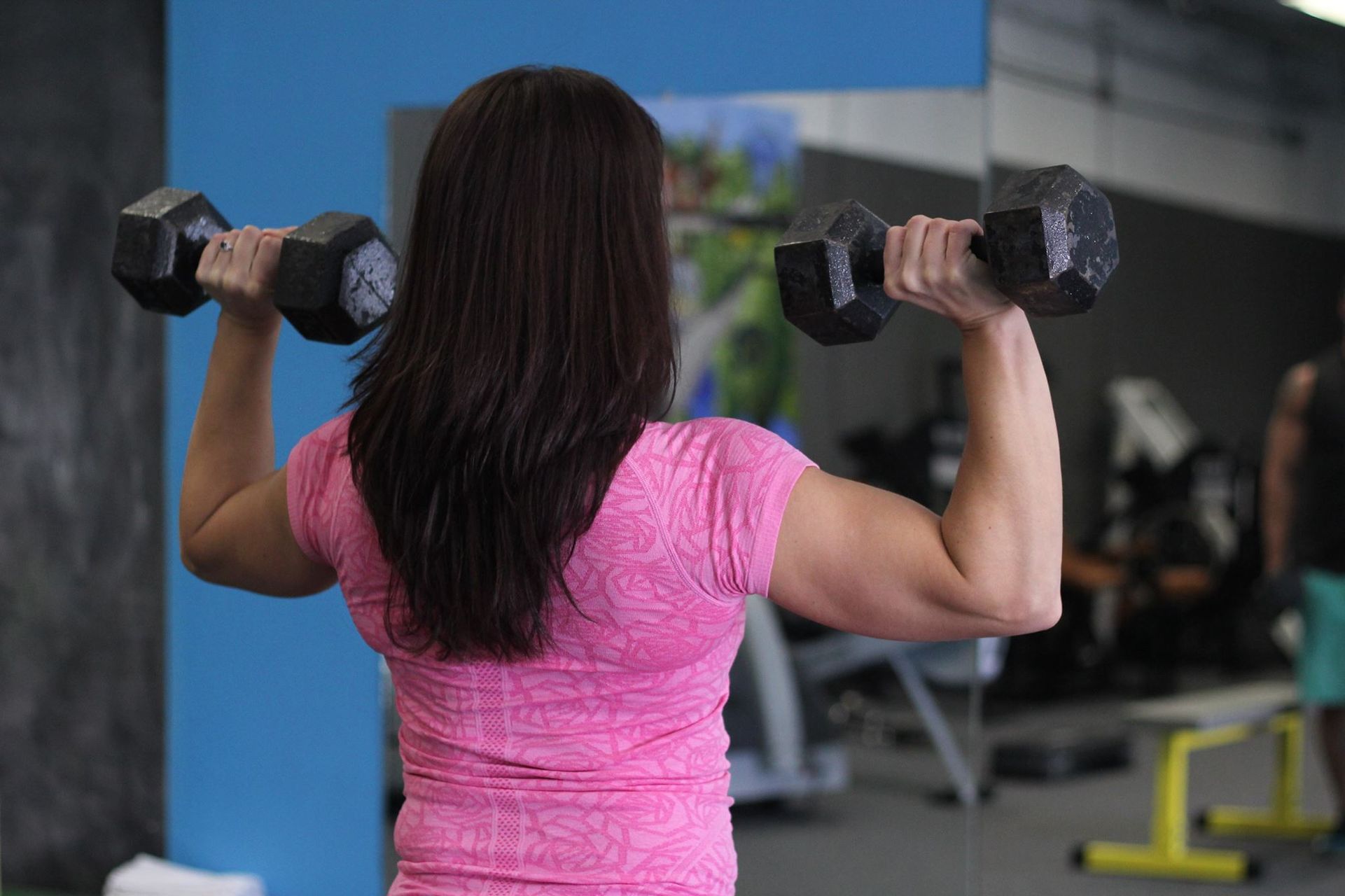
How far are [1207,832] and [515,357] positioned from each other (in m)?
3.85

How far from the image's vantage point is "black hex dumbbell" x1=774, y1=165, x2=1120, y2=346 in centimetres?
95

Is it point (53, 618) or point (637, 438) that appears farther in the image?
point (53, 618)

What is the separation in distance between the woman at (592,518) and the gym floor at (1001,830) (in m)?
1.55

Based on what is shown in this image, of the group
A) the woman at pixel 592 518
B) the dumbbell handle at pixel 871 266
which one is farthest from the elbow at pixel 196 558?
the dumbbell handle at pixel 871 266

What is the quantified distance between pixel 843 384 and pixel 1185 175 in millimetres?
6257

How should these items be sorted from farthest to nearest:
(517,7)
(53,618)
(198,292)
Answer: (53,618)
(517,7)
(198,292)

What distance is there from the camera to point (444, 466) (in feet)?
3.26

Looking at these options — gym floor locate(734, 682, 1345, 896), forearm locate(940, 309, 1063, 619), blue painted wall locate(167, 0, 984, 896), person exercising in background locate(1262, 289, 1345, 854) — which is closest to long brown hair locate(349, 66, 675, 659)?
forearm locate(940, 309, 1063, 619)

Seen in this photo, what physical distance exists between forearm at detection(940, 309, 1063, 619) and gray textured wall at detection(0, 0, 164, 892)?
227 centimetres

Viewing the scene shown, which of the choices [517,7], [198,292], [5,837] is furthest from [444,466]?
[5,837]

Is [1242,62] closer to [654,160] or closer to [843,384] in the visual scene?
[843,384]

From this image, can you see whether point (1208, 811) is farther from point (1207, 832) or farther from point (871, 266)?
point (871, 266)

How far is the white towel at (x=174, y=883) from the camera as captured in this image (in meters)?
2.77

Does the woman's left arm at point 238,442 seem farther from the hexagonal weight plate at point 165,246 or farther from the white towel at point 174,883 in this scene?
the white towel at point 174,883
